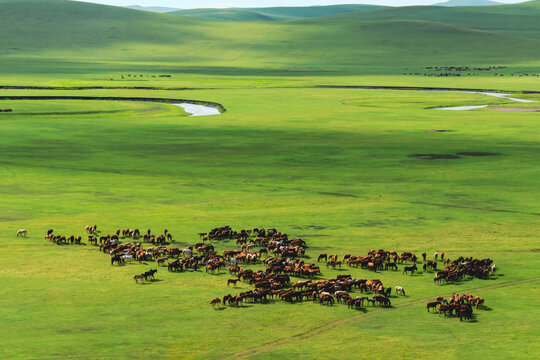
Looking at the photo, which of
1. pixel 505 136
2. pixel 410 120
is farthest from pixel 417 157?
pixel 410 120

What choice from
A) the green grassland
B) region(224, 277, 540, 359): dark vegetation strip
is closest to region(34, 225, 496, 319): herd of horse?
the green grassland

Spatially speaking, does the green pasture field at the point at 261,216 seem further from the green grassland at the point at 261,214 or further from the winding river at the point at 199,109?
the winding river at the point at 199,109

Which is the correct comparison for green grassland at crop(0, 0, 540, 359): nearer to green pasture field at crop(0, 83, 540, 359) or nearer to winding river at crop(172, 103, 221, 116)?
green pasture field at crop(0, 83, 540, 359)

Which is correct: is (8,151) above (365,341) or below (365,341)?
below

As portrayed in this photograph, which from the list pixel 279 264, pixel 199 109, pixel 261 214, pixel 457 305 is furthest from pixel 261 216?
pixel 199 109

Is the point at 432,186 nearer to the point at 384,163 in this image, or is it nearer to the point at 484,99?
the point at 384,163

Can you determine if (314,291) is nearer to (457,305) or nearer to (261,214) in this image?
(457,305)
